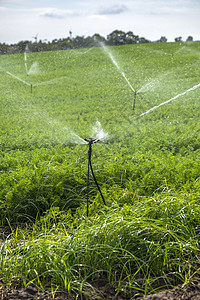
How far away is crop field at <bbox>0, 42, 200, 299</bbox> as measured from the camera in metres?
2.96

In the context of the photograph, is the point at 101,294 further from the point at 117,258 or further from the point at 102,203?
the point at 102,203

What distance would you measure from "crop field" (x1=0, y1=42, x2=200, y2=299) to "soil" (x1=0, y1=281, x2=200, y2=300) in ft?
0.12

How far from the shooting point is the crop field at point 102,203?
2965 mm

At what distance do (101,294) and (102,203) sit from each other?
6.57 feet

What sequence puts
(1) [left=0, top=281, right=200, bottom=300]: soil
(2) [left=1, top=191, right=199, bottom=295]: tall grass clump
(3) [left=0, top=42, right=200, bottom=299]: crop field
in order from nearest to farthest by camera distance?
(1) [left=0, top=281, right=200, bottom=300]: soil
(2) [left=1, top=191, right=199, bottom=295]: tall grass clump
(3) [left=0, top=42, right=200, bottom=299]: crop field

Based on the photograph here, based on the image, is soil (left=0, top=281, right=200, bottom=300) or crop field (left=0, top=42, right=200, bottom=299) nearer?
soil (left=0, top=281, right=200, bottom=300)

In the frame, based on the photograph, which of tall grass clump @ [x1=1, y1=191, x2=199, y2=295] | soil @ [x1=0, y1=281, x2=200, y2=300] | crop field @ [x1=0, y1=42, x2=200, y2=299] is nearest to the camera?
soil @ [x1=0, y1=281, x2=200, y2=300]

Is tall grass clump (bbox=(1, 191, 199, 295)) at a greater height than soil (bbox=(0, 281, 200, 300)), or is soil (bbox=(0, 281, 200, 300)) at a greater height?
tall grass clump (bbox=(1, 191, 199, 295))

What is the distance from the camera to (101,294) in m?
2.69

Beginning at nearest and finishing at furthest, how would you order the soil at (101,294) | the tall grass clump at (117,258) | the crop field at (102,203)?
the soil at (101,294), the tall grass clump at (117,258), the crop field at (102,203)

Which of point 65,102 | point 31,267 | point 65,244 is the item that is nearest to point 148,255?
point 65,244

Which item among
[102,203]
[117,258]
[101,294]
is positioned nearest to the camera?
[101,294]

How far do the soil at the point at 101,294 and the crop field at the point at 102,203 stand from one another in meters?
0.04

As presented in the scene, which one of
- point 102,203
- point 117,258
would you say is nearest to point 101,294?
point 117,258
